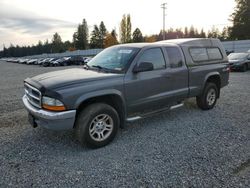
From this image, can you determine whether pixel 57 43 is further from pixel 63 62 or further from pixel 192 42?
pixel 192 42

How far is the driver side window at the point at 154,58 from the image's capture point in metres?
4.96

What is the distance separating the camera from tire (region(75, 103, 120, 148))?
410 cm

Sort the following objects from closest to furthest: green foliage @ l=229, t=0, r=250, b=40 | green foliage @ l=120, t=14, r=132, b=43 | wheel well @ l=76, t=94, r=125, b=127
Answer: wheel well @ l=76, t=94, r=125, b=127 → green foliage @ l=229, t=0, r=250, b=40 → green foliage @ l=120, t=14, r=132, b=43

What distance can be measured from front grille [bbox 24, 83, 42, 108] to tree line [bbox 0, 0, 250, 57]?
48806 millimetres

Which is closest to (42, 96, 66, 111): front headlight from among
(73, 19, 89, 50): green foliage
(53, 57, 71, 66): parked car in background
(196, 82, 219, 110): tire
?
(196, 82, 219, 110): tire

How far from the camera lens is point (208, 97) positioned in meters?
6.67

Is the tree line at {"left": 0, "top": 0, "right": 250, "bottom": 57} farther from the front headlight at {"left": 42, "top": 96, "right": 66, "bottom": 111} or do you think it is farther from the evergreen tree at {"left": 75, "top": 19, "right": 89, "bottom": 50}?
the front headlight at {"left": 42, "top": 96, "right": 66, "bottom": 111}

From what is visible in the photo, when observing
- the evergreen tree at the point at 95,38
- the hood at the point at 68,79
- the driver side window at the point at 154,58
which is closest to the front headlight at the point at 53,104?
the hood at the point at 68,79

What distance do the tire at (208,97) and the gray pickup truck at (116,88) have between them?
0.11m

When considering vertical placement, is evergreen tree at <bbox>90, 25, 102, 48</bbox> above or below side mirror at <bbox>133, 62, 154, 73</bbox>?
above

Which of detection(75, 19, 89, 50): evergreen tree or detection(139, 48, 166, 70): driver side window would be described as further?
detection(75, 19, 89, 50): evergreen tree

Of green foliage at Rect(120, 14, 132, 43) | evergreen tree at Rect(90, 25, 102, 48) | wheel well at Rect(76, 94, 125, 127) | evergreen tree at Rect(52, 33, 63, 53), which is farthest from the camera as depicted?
evergreen tree at Rect(52, 33, 63, 53)

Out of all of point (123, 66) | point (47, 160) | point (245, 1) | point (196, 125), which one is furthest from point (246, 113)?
point (245, 1)

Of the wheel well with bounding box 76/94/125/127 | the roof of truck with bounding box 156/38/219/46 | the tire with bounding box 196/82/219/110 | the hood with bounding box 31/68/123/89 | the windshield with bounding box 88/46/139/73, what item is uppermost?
the roof of truck with bounding box 156/38/219/46
